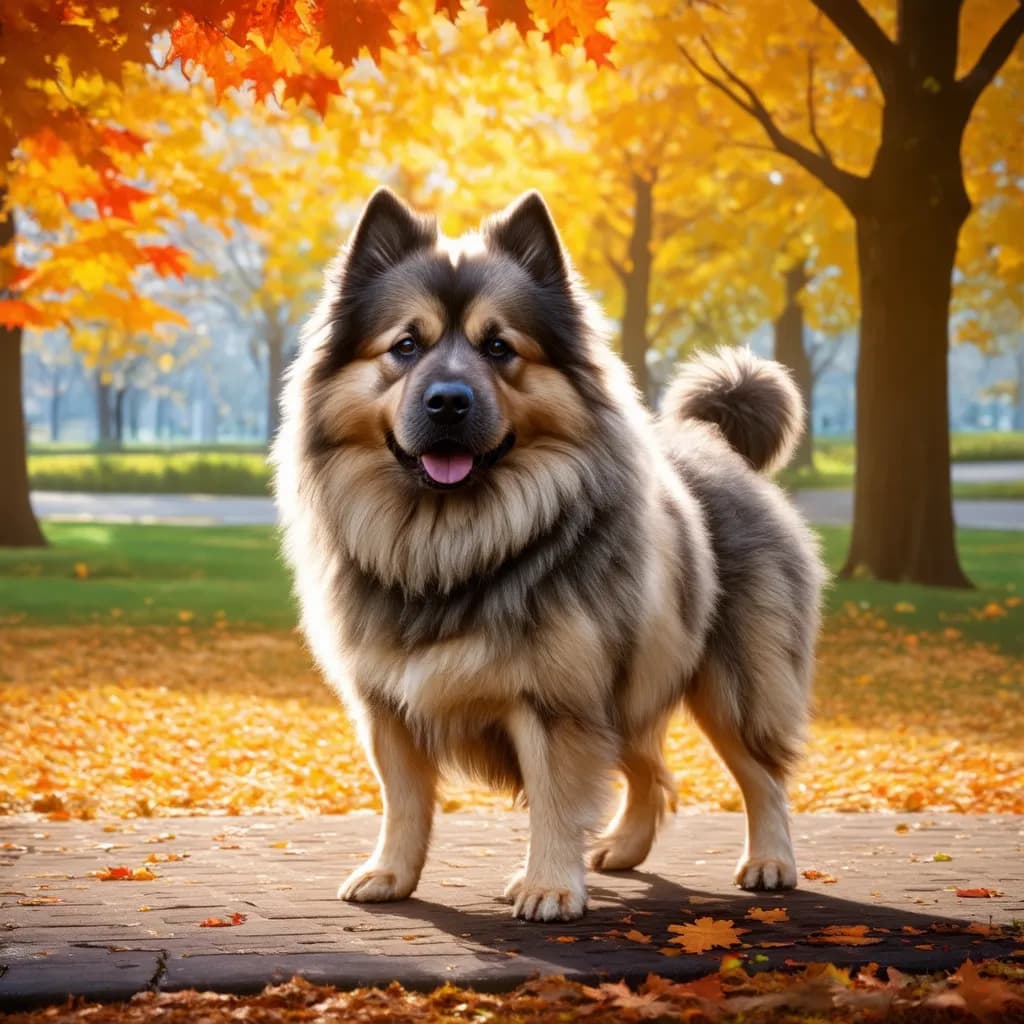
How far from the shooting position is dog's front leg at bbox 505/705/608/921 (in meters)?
5.15

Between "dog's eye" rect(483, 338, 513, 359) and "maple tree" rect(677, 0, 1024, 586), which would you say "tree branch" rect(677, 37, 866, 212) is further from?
"dog's eye" rect(483, 338, 513, 359)

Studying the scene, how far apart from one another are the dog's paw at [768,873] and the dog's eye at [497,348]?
2307 mm

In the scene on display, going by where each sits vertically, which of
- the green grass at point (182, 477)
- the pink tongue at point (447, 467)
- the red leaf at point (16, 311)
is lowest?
the green grass at point (182, 477)

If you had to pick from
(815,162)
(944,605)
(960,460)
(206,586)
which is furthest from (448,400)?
(960,460)

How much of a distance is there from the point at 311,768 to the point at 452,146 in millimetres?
11748

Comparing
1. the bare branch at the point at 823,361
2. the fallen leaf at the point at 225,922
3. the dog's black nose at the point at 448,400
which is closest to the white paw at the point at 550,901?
the fallen leaf at the point at 225,922

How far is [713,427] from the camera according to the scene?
22.6 ft

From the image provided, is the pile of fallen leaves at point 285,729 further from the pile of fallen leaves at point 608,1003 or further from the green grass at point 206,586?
the pile of fallen leaves at point 608,1003

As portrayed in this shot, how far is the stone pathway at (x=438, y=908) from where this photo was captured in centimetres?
458

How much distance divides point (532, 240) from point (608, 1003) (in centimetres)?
271

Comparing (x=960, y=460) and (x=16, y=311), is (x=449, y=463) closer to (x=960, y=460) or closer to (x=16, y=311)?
(x=16, y=311)

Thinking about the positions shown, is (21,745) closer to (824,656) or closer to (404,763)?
(404,763)

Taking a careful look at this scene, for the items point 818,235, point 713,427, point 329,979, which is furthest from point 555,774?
point 818,235

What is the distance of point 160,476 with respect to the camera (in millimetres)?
40812
